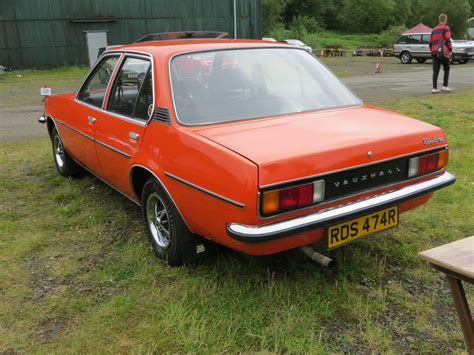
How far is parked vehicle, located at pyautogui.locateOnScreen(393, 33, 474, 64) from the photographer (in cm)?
2539

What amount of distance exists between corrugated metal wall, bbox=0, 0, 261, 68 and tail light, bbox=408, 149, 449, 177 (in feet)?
77.7

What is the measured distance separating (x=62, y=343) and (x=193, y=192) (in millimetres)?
1105

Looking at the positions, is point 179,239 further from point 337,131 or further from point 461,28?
point 461,28

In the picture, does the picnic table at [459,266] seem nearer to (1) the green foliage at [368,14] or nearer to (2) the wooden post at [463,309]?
(2) the wooden post at [463,309]

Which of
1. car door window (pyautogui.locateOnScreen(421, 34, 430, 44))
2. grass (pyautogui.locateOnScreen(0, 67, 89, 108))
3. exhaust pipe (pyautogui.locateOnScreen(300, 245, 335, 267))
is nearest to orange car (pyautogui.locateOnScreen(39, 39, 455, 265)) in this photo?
exhaust pipe (pyautogui.locateOnScreen(300, 245, 335, 267))

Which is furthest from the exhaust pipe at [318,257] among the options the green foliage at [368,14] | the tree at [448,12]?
the tree at [448,12]

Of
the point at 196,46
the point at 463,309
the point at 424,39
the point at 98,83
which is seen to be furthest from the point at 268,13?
the point at 463,309

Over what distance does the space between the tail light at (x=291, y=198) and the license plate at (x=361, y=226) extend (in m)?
0.24

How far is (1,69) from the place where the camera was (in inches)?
814

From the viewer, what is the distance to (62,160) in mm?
5500

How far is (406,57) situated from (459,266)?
27.8 m

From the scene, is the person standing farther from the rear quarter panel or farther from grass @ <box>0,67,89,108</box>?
grass @ <box>0,67,89,108</box>

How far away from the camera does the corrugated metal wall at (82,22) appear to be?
22.6 metres

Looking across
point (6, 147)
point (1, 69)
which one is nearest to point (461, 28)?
point (1, 69)
